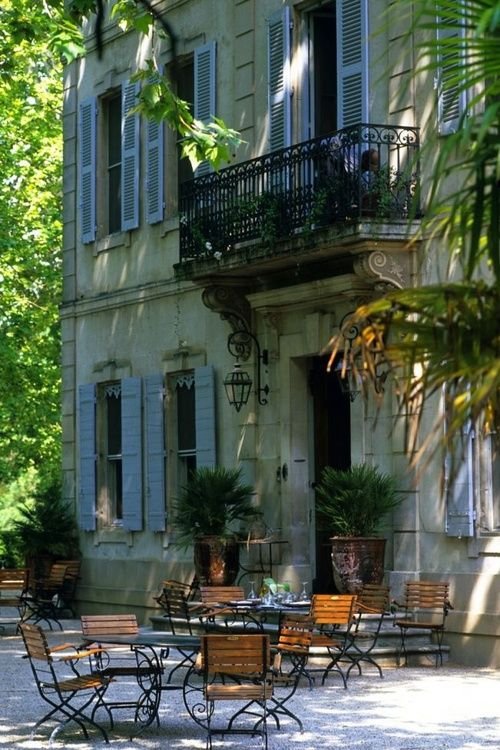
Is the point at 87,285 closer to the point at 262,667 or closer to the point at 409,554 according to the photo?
the point at 409,554

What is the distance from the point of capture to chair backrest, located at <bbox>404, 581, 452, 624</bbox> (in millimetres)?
16281

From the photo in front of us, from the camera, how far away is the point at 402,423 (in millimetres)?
16719

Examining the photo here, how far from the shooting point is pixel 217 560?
18719 mm

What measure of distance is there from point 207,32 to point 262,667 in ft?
39.3

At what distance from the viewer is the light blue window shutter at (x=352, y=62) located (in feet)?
58.9

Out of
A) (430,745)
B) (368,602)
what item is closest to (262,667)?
(430,745)

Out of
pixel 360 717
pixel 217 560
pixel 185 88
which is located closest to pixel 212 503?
pixel 217 560

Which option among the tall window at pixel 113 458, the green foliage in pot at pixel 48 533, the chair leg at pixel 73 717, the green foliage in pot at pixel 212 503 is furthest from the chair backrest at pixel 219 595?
the green foliage in pot at pixel 48 533

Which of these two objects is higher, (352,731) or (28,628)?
(28,628)

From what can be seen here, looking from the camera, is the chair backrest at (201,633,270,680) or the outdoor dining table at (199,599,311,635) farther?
the outdoor dining table at (199,599,311,635)

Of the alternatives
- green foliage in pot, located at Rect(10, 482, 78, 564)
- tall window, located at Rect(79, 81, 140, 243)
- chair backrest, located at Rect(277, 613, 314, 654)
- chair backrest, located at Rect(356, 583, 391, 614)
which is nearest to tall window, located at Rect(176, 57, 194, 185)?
tall window, located at Rect(79, 81, 140, 243)

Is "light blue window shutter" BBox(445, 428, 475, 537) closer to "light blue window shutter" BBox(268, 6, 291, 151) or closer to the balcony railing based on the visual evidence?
the balcony railing

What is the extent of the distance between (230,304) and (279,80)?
8.74 ft

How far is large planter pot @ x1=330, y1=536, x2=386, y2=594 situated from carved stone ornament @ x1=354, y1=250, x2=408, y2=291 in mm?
2588
